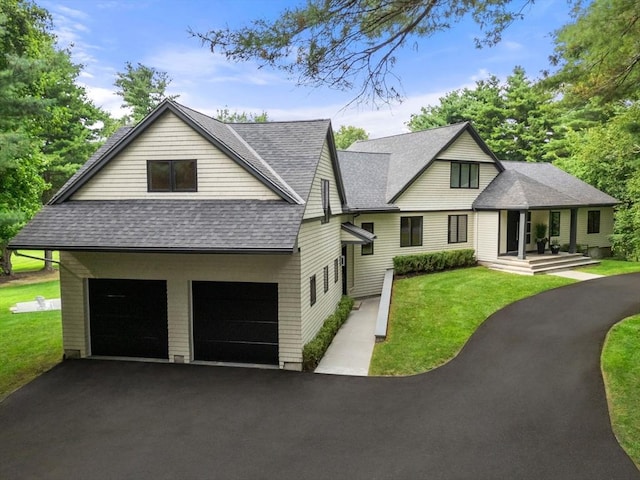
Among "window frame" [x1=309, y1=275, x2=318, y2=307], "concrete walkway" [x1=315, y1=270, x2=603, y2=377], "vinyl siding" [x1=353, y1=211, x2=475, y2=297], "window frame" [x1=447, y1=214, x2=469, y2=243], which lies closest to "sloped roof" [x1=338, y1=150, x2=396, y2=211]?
"vinyl siding" [x1=353, y1=211, x2=475, y2=297]

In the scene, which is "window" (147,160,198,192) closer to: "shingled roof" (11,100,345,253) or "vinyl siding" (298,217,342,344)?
"shingled roof" (11,100,345,253)

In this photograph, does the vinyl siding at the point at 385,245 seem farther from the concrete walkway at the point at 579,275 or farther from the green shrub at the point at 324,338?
the concrete walkway at the point at 579,275

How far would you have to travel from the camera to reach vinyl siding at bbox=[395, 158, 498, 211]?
21281mm

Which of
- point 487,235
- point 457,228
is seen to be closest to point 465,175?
point 457,228

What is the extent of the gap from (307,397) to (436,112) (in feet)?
142

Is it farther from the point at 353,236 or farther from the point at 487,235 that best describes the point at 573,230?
the point at 353,236

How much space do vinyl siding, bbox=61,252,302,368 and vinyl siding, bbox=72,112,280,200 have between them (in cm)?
176

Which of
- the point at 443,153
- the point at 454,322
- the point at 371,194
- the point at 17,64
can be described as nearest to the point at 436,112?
the point at 443,153

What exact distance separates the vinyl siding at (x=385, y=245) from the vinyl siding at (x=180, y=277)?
370 inches

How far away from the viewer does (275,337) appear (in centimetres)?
1102

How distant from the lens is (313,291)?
12.4 meters

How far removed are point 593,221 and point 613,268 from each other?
539 cm

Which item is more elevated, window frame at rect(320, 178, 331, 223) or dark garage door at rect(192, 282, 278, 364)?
window frame at rect(320, 178, 331, 223)

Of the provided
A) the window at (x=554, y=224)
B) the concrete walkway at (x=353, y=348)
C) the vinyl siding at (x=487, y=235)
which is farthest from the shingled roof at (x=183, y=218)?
the window at (x=554, y=224)
